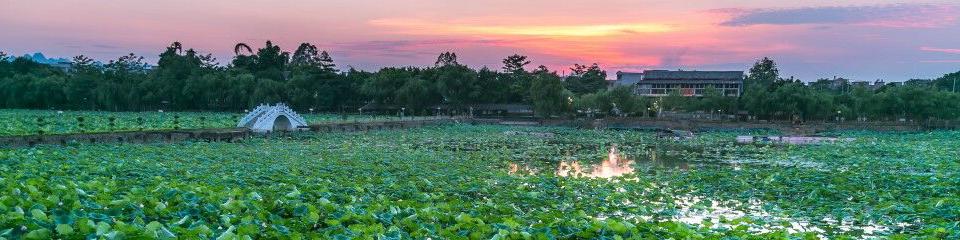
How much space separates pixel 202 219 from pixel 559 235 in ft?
11.9

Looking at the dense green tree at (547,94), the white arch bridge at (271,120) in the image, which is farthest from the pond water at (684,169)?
the dense green tree at (547,94)

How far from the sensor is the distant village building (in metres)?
83.3

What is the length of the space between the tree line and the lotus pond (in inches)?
1317

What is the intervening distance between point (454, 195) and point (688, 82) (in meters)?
77.3

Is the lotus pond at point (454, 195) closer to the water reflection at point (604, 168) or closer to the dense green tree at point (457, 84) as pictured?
the water reflection at point (604, 168)

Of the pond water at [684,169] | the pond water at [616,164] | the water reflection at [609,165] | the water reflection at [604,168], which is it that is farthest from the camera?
the pond water at [616,164]

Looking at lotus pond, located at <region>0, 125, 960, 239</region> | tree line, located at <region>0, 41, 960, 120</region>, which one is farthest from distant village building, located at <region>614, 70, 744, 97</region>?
lotus pond, located at <region>0, 125, 960, 239</region>

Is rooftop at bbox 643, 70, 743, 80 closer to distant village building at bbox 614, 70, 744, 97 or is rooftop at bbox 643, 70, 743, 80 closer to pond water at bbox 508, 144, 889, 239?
distant village building at bbox 614, 70, 744, 97

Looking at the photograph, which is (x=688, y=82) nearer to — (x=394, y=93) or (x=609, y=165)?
(x=394, y=93)

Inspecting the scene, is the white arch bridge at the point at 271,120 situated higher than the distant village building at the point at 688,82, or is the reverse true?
the distant village building at the point at 688,82

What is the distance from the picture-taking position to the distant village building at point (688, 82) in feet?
273

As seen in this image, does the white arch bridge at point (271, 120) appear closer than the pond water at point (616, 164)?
No

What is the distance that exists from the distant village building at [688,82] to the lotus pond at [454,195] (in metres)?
56.5

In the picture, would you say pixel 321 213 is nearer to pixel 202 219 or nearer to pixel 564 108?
pixel 202 219
